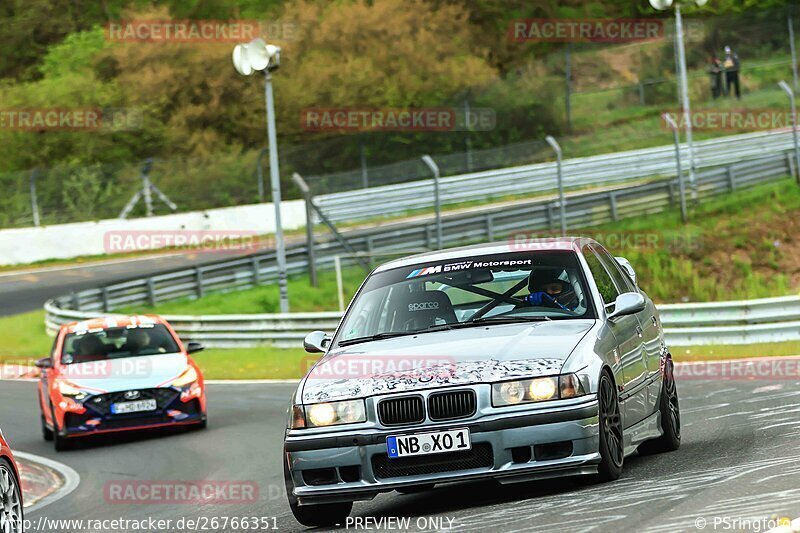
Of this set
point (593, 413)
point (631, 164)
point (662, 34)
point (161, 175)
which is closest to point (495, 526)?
point (593, 413)

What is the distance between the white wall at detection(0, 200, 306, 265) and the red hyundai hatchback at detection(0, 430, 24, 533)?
33.8 meters

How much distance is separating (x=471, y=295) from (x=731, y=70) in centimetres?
4205

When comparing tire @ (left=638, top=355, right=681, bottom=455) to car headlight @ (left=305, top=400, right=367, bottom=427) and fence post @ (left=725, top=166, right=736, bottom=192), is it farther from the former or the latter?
fence post @ (left=725, top=166, right=736, bottom=192)

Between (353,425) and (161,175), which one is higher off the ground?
(161,175)

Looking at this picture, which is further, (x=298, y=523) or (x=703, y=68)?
(x=703, y=68)

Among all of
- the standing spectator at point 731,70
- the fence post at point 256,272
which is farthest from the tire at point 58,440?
the standing spectator at point 731,70

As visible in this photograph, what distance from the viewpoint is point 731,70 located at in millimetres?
49406

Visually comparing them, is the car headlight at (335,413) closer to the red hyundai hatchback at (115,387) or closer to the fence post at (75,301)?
the red hyundai hatchback at (115,387)

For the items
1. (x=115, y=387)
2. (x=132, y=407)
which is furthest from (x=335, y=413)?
(x=115, y=387)

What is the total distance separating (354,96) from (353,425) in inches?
1893

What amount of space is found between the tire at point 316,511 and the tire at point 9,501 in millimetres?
1637

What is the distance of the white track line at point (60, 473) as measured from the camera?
12.1 meters

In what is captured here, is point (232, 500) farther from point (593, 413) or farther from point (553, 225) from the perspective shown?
point (553, 225)

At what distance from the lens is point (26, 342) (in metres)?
31.6
